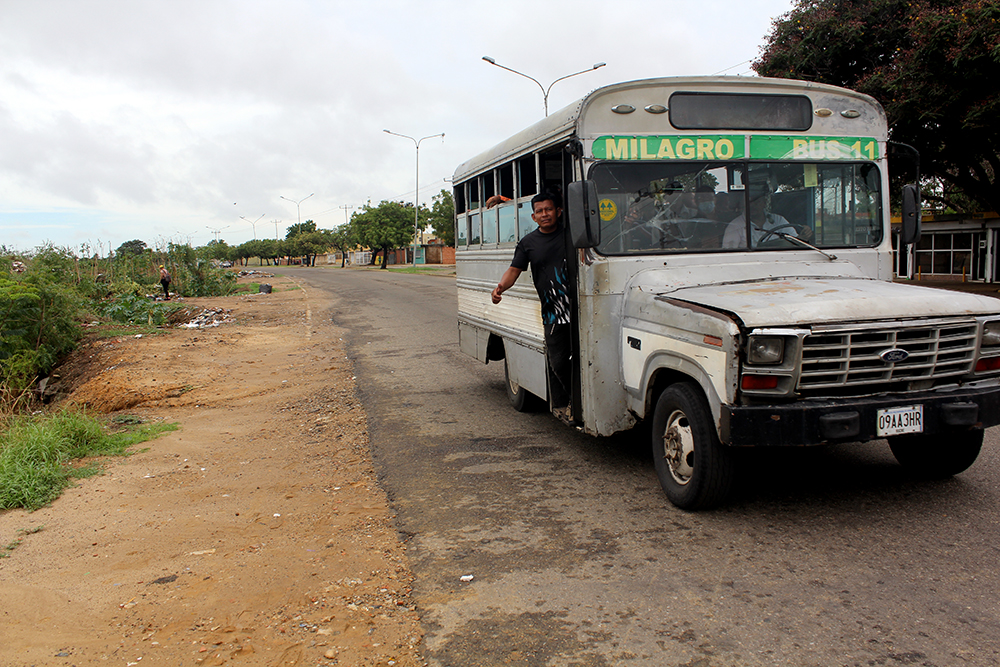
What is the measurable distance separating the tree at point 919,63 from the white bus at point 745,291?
405 inches

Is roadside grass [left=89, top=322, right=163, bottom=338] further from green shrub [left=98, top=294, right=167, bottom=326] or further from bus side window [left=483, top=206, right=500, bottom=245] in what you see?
bus side window [left=483, top=206, right=500, bottom=245]

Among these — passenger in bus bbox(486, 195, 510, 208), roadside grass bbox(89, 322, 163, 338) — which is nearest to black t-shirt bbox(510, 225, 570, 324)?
passenger in bus bbox(486, 195, 510, 208)

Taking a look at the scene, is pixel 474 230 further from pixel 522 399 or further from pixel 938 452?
pixel 938 452

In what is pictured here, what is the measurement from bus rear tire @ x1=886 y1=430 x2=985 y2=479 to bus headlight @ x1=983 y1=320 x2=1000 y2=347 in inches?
24.9

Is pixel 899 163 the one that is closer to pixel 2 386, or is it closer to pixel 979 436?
pixel 979 436

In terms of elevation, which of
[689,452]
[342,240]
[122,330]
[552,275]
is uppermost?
[342,240]

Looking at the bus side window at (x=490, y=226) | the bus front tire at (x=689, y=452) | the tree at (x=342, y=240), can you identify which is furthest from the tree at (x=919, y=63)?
the tree at (x=342, y=240)

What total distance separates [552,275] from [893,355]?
8.04ft

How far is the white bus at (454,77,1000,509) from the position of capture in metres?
3.84

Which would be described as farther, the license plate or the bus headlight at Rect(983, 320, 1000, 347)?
the bus headlight at Rect(983, 320, 1000, 347)

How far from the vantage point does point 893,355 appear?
12.8 ft

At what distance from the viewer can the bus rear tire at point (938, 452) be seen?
14.9 ft

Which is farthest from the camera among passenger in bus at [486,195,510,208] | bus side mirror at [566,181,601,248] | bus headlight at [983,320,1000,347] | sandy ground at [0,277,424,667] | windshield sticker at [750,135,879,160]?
passenger in bus at [486,195,510,208]

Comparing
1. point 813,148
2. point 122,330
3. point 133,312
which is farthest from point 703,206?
point 133,312
